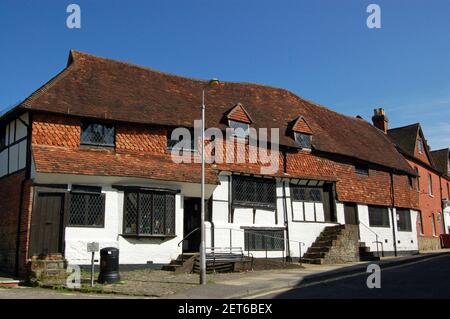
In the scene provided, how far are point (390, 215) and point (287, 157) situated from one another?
912 cm

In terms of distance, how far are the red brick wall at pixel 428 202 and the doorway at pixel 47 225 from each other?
26.5 m

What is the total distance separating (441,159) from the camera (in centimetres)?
4422

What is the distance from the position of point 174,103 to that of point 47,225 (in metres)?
8.49

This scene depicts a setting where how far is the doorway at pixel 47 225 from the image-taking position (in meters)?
16.9

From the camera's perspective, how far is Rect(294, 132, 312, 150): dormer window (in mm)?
24750

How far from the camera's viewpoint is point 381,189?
28.6m

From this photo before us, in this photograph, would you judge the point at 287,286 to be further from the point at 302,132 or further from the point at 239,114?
the point at 302,132

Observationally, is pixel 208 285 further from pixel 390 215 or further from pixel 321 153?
pixel 390 215

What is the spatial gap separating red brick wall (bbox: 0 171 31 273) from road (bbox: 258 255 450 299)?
9.21 meters

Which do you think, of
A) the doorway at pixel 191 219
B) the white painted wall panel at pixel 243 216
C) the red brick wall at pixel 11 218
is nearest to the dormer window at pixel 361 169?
the white painted wall panel at pixel 243 216

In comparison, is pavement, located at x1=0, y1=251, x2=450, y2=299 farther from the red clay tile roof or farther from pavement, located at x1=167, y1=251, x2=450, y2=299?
the red clay tile roof

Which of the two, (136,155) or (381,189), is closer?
(136,155)

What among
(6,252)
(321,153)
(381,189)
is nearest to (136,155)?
(6,252)

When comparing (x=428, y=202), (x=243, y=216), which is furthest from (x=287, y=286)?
(x=428, y=202)
